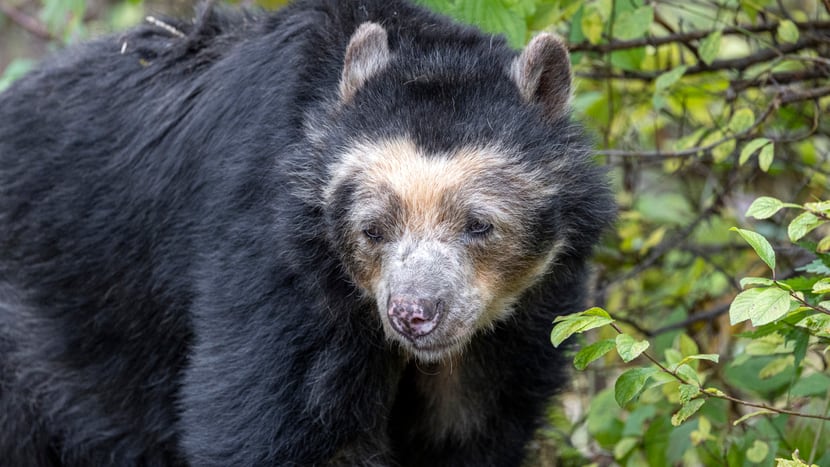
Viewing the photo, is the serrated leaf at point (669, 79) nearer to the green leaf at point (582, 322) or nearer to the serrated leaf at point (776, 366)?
the serrated leaf at point (776, 366)

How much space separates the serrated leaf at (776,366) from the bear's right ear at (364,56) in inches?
96.9

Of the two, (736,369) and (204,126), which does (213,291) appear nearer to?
(204,126)

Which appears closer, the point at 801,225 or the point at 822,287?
the point at 822,287

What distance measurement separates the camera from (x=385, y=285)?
4.62 meters

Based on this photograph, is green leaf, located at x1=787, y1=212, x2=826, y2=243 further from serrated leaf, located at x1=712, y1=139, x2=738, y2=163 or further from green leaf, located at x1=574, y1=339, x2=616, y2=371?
serrated leaf, located at x1=712, y1=139, x2=738, y2=163

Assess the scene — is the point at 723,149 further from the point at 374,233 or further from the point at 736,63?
the point at 374,233

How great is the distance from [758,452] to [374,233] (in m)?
2.24

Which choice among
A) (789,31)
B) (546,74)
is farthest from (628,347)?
(789,31)

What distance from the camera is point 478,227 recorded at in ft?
15.3

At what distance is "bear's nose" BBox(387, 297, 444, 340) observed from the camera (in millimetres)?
4383

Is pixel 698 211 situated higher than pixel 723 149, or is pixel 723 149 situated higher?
pixel 723 149

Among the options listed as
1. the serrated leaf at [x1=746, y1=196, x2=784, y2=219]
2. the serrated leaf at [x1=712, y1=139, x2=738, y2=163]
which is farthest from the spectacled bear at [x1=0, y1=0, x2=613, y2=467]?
the serrated leaf at [x1=712, y1=139, x2=738, y2=163]

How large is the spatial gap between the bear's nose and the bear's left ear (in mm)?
1094

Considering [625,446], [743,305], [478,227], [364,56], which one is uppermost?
[364,56]
